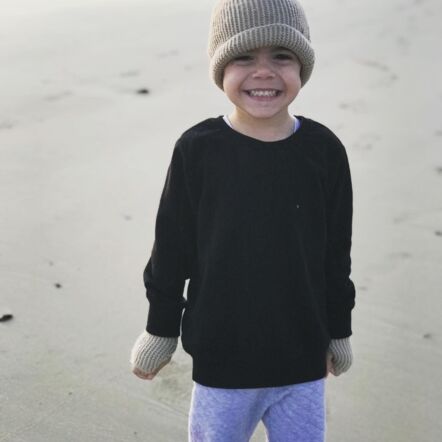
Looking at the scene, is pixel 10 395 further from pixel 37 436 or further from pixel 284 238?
→ pixel 284 238

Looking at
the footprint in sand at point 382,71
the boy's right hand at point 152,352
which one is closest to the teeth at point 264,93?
the boy's right hand at point 152,352

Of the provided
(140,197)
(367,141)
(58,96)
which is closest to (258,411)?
(140,197)

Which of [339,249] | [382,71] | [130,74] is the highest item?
[339,249]

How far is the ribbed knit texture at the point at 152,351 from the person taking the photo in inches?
79.4

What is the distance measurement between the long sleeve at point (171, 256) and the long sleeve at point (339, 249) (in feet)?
1.07

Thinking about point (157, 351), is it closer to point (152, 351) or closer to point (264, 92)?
point (152, 351)

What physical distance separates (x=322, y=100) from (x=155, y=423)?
110 inches

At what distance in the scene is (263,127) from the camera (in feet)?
6.31

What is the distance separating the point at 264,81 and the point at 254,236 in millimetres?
339

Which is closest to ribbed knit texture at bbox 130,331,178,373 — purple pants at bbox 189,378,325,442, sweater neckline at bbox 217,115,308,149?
purple pants at bbox 189,378,325,442

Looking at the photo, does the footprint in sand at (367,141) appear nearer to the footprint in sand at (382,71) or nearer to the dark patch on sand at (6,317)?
the footprint in sand at (382,71)

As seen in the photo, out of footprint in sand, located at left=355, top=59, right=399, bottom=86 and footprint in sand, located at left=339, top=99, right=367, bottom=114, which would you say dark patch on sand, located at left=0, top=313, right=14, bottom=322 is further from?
footprint in sand, located at left=355, top=59, right=399, bottom=86

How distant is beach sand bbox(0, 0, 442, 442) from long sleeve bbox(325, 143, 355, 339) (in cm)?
64

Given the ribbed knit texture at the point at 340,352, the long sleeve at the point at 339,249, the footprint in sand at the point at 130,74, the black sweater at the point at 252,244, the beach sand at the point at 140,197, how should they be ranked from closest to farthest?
the black sweater at the point at 252,244 → the long sleeve at the point at 339,249 → the ribbed knit texture at the point at 340,352 → the beach sand at the point at 140,197 → the footprint in sand at the point at 130,74
